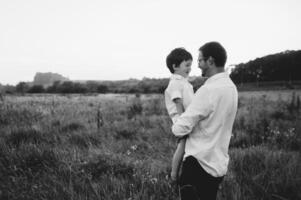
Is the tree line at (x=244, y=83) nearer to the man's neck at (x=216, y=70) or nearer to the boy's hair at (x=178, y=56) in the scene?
the boy's hair at (x=178, y=56)

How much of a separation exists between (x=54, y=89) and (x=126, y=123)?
56560 millimetres

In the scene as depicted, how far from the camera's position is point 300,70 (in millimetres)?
63094

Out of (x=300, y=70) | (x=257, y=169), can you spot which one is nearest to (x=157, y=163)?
(x=257, y=169)

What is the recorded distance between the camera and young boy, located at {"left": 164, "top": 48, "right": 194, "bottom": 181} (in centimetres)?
161

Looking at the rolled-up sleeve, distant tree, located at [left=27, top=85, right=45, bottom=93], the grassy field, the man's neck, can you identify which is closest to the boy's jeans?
the rolled-up sleeve

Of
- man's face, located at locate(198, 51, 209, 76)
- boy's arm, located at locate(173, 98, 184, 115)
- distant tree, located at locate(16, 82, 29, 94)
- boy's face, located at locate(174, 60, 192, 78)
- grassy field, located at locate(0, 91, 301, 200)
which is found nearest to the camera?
man's face, located at locate(198, 51, 209, 76)

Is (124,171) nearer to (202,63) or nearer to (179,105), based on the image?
(179,105)

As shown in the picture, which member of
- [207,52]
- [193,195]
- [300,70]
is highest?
[300,70]

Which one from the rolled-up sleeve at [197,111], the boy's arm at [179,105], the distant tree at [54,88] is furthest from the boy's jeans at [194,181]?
the distant tree at [54,88]

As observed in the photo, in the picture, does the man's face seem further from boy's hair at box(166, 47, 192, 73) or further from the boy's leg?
the boy's leg

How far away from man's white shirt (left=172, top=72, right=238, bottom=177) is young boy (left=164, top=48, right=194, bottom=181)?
0.10 m

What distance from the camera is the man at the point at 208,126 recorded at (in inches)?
56.1

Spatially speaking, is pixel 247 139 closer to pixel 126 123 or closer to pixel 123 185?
pixel 123 185

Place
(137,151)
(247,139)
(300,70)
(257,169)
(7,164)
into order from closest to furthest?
(257,169) < (7,164) < (137,151) < (247,139) < (300,70)
